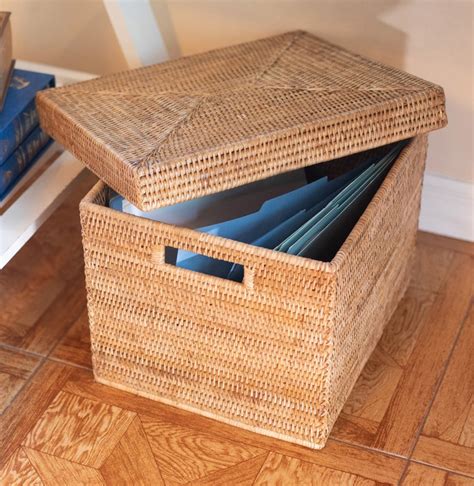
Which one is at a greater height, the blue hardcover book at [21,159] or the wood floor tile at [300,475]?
the blue hardcover book at [21,159]

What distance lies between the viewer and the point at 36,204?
1198 mm

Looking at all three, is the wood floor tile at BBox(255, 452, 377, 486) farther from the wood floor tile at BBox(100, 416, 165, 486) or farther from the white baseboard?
the white baseboard

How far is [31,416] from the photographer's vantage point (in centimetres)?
111

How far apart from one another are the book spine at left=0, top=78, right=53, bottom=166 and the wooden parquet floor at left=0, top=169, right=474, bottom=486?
223 mm

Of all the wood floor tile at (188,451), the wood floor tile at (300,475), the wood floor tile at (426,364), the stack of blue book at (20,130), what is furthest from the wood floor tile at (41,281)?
the wood floor tile at (426,364)

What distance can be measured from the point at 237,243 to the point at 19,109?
42 cm

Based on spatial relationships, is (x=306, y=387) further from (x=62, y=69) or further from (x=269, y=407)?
(x=62, y=69)

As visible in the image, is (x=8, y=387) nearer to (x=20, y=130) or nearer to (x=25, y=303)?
(x=25, y=303)

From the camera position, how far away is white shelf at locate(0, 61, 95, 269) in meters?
1.14

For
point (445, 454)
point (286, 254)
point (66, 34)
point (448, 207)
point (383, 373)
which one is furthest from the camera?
point (66, 34)

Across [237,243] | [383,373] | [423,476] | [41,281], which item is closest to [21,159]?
[41,281]

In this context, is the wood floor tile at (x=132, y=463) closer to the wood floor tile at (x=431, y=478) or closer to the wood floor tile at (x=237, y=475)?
the wood floor tile at (x=237, y=475)

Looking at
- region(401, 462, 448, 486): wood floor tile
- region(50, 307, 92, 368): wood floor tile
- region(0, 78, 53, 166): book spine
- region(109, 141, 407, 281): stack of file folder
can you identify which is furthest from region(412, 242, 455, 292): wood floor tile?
region(0, 78, 53, 166): book spine

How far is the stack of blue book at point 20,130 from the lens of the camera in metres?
1.20
